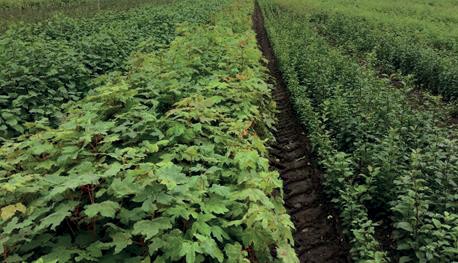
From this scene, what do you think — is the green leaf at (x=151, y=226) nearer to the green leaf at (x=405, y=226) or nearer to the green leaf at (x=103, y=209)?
the green leaf at (x=103, y=209)

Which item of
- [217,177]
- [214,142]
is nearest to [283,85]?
[214,142]

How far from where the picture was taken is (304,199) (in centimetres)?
599

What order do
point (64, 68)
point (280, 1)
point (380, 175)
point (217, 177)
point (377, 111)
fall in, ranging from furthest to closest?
point (280, 1)
point (64, 68)
point (377, 111)
point (380, 175)
point (217, 177)

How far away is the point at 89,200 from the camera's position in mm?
2998

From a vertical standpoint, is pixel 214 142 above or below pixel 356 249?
above

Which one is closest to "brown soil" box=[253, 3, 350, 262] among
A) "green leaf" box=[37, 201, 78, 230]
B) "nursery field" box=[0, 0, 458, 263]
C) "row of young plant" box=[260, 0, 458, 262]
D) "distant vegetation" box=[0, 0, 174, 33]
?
"nursery field" box=[0, 0, 458, 263]

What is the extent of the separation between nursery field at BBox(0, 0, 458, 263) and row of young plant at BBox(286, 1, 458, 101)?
116 mm

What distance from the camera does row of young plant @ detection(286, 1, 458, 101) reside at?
1058 centimetres

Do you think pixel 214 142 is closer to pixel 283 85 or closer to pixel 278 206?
pixel 278 206

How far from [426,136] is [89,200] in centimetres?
489

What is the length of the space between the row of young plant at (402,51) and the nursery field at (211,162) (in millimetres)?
116

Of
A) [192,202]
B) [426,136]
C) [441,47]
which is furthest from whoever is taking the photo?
[441,47]

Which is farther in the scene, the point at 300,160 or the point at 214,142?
the point at 300,160

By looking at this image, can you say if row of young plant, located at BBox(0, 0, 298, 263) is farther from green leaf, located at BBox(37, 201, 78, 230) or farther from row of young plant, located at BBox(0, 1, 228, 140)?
row of young plant, located at BBox(0, 1, 228, 140)
